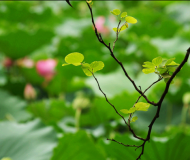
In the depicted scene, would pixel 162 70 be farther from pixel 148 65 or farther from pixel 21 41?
pixel 21 41

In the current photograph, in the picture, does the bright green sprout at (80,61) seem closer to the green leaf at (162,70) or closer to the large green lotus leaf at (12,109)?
the green leaf at (162,70)

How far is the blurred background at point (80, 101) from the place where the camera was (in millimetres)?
513

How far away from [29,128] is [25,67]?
1.67 feet

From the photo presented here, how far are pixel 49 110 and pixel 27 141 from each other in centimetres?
33

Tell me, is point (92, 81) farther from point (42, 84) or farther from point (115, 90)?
point (42, 84)

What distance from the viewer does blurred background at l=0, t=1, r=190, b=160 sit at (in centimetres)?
51

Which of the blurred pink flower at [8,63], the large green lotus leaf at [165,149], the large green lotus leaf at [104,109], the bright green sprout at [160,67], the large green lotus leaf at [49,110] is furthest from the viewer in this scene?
the blurred pink flower at [8,63]

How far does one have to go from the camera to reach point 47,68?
0.97m

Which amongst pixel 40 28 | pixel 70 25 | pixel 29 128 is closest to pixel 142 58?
pixel 40 28

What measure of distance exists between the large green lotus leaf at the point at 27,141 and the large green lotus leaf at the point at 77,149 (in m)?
0.03

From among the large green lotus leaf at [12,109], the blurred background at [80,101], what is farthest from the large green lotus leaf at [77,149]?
the large green lotus leaf at [12,109]

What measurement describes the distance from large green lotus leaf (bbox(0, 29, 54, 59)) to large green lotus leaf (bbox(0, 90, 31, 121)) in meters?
0.19

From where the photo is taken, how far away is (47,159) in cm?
50

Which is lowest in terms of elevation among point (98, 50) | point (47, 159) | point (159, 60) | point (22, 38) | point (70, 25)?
point (70, 25)
